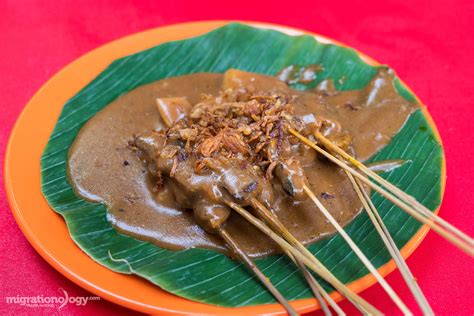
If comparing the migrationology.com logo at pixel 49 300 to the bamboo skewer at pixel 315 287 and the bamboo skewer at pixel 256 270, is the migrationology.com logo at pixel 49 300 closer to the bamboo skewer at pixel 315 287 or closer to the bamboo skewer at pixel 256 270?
the bamboo skewer at pixel 256 270

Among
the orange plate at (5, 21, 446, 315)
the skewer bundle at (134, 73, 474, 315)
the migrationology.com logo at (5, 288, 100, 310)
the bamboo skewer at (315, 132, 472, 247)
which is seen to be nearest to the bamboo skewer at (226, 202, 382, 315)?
the skewer bundle at (134, 73, 474, 315)

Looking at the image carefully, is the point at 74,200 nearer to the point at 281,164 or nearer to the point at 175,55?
the point at 281,164

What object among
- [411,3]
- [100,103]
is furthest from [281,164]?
[411,3]

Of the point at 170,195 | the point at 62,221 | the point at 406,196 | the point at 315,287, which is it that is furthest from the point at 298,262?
the point at 62,221

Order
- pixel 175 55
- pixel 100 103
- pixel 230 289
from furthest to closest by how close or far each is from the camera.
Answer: pixel 175 55 → pixel 100 103 → pixel 230 289

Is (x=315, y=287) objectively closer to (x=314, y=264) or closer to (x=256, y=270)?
(x=314, y=264)

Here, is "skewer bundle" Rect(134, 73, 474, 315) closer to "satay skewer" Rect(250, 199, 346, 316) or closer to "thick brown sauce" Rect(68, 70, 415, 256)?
"satay skewer" Rect(250, 199, 346, 316)
